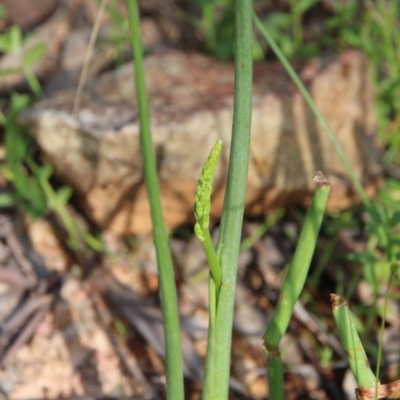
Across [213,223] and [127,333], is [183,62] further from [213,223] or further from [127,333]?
[127,333]

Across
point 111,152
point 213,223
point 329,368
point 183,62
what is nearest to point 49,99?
point 111,152

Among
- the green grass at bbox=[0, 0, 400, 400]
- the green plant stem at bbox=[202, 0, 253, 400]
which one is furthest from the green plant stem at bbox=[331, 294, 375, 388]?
the green plant stem at bbox=[202, 0, 253, 400]

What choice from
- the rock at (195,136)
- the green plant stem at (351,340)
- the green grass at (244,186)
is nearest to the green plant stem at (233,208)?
the green grass at (244,186)

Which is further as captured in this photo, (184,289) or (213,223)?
(213,223)

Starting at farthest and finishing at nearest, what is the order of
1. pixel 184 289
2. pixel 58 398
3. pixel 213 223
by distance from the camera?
1. pixel 213 223
2. pixel 184 289
3. pixel 58 398

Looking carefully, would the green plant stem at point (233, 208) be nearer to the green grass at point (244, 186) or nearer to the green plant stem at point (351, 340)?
the green grass at point (244, 186)

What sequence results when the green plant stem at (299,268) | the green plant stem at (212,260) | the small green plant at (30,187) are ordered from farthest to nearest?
the small green plant at (30,187)
the green plant stem at (299,268)
the green plant stem at (212,260)

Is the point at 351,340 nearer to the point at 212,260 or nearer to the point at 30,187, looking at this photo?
the point at 212,260
